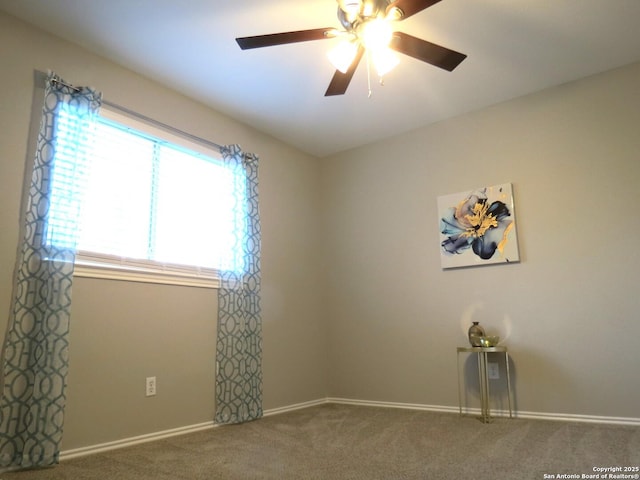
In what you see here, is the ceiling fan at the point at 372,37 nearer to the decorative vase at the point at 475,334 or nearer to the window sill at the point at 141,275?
the window sill at the point at 141,275

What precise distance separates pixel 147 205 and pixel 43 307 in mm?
964

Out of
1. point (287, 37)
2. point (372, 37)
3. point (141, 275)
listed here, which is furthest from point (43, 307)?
point (372, 37)

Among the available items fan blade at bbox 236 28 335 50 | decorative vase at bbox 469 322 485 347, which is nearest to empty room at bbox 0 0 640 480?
fan blade at bbox 236 28 335 50

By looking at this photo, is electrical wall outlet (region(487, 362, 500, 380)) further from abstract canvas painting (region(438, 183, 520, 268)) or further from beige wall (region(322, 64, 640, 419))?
abstract canvas painting (region(438, 183, 520, 268))

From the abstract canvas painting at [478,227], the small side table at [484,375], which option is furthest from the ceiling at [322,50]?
the small side table at [484,375]

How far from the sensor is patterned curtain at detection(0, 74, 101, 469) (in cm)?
215

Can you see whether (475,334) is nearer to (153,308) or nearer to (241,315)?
(241,315)

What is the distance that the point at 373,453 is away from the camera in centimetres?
229

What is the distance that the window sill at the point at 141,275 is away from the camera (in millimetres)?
2568

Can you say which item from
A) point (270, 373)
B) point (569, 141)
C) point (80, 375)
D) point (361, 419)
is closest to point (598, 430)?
point (361, 419)

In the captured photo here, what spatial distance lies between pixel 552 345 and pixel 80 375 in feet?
10.0

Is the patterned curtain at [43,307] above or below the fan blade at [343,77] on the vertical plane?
below

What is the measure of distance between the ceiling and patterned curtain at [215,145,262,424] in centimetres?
61

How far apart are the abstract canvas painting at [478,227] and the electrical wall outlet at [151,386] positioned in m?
2.36
